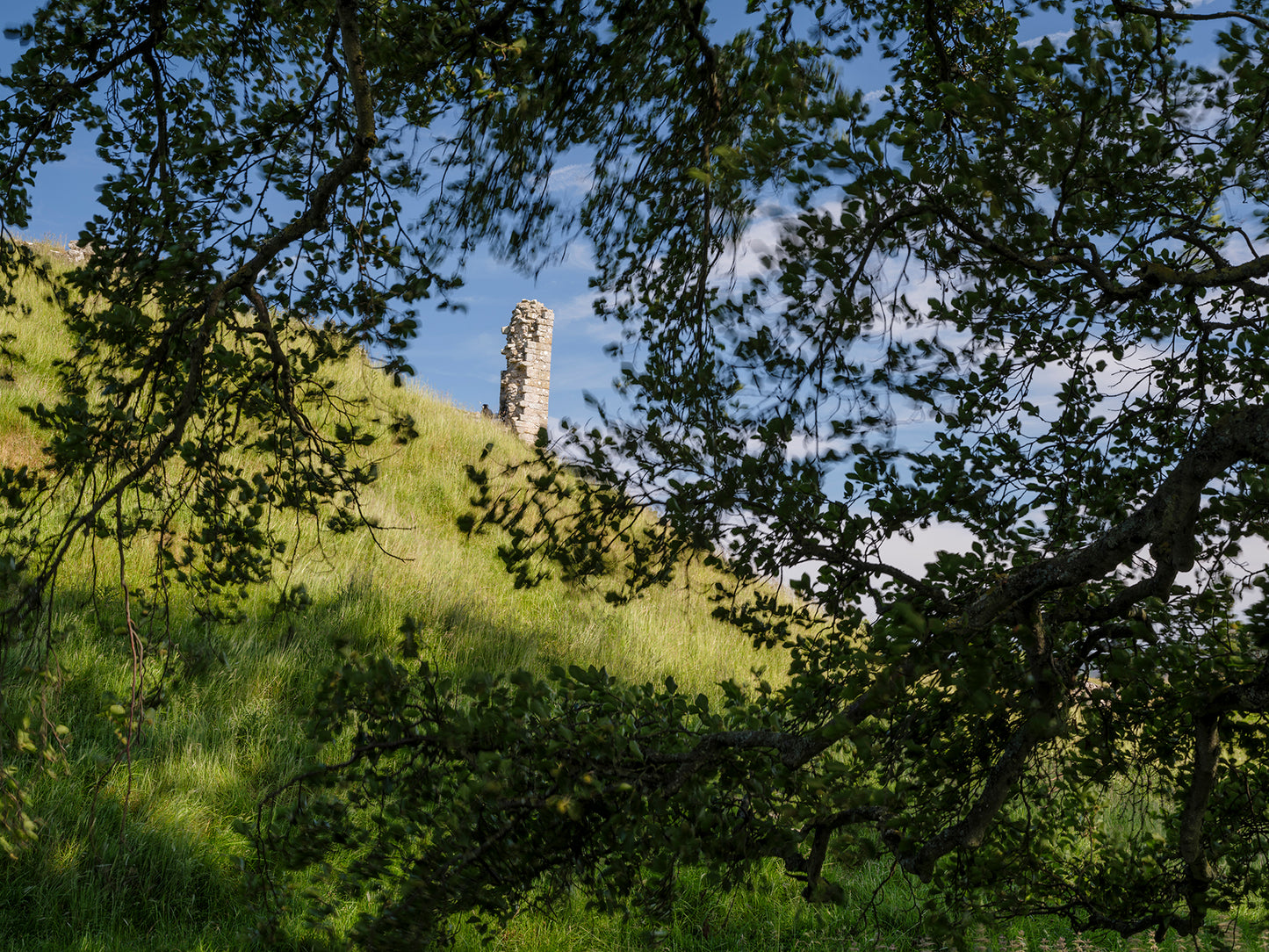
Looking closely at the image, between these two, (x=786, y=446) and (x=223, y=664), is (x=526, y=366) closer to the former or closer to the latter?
(x=223, y=664)

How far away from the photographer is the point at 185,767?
5.08 m

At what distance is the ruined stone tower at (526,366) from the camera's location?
61.4 feet

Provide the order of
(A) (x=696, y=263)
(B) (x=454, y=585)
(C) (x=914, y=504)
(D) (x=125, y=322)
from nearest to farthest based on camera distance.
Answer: (D) (x=125, y=322) → (C) (x=914, y=504) → (A) (x=696, y=263) → (B) (x=454, y=585)

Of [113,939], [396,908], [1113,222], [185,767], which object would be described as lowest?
[113,939]

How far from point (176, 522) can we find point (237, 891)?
4.51m

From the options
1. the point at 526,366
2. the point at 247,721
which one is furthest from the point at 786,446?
the point at 526,366

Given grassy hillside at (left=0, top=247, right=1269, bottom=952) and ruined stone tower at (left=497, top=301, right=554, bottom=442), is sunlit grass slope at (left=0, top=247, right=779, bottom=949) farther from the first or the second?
ruined stone tower at (left=497, top=301, right=554, bottom=442)

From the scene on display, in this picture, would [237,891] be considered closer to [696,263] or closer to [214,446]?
[214,446]

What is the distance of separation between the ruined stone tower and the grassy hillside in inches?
348

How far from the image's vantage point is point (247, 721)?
224 inches

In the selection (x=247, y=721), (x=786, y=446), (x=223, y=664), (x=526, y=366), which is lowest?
(x=247, y=721)

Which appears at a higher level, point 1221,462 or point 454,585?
point 1221,462

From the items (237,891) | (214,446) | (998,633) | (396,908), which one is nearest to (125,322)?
(214,446)

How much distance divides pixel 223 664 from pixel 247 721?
23.8 inches
